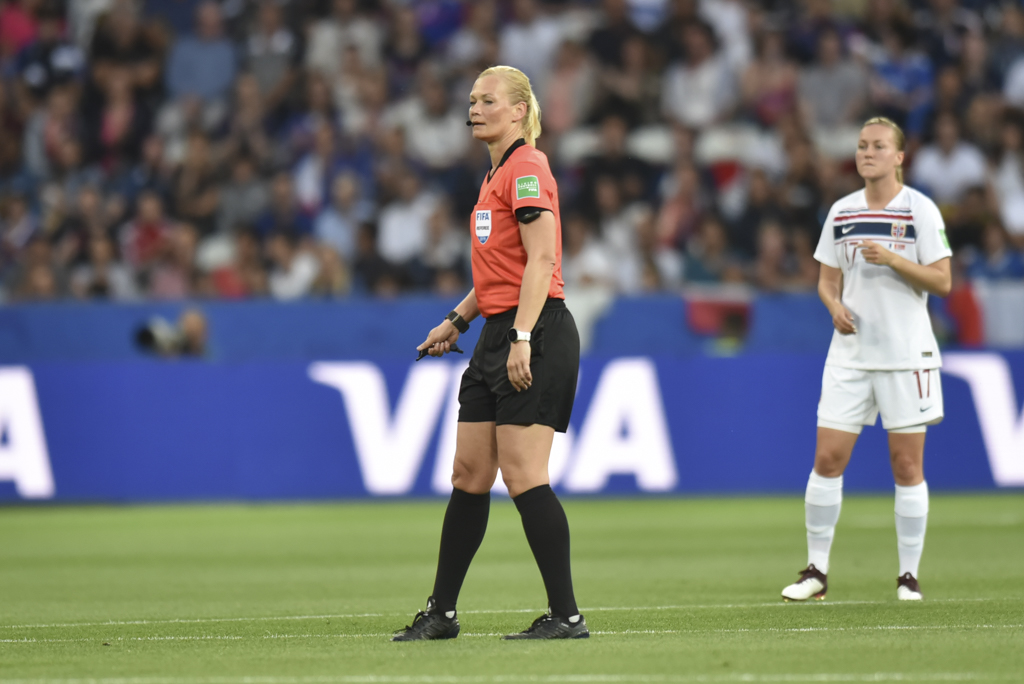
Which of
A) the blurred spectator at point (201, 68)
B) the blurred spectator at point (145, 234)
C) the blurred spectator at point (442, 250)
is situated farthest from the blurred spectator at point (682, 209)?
the blurred spectator at point (201, 68)

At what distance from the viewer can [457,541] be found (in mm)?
5977

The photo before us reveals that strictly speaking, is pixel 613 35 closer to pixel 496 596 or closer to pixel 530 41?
pixel 530 41

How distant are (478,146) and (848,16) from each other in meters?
5.22

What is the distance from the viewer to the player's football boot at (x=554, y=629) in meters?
5.80

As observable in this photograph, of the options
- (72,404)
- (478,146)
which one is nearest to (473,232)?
(72,404)

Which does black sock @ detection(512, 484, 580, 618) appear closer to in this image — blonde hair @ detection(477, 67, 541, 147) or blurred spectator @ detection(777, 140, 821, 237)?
blonde hair @ detection(477, 67, 541, 147)

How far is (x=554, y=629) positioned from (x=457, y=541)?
1.75 ft

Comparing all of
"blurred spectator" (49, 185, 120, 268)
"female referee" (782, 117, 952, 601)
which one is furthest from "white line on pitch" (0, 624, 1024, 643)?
"blurred spectator" (49, 185, 120, 268)

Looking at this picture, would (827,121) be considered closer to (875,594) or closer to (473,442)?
(875,594)

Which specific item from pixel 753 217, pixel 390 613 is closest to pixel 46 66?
pixel 753 217

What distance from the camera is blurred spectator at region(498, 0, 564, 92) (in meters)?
18.5

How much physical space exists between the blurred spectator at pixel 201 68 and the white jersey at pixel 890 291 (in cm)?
1288

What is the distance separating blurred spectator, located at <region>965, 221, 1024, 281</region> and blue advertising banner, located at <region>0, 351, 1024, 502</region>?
1984 mm

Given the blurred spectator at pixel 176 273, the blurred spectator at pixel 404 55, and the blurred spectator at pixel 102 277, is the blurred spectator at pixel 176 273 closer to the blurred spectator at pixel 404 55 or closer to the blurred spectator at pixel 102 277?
the blurred spectator at pixel 102 277
